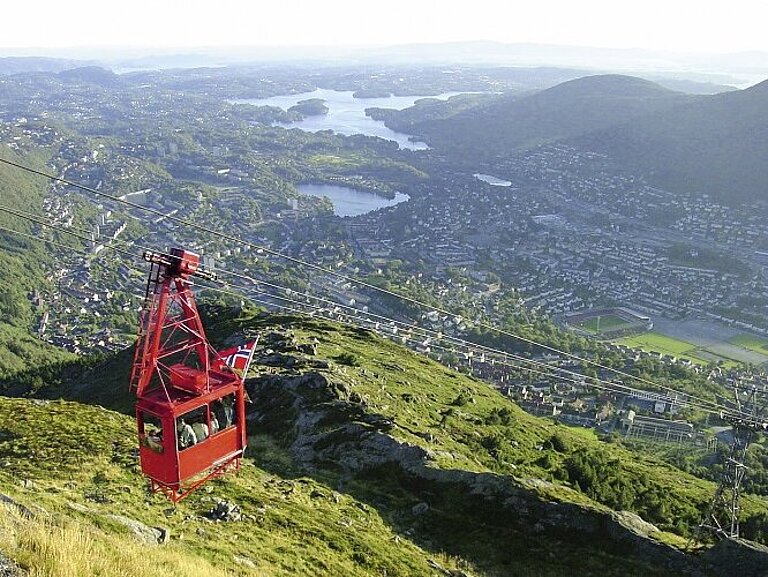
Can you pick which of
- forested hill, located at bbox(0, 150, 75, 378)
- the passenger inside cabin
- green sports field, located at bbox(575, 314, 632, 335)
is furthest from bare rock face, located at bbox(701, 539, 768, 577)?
green sports field, located at bbox(575, 314, 632, 335)

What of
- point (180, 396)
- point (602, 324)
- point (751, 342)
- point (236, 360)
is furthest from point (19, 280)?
point (751, 342)

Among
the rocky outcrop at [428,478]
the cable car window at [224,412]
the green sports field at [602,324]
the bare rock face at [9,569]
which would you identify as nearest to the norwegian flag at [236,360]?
the cable car window at [224,412]

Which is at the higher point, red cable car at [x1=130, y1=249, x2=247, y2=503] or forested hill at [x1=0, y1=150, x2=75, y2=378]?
red cable car at [x1=130, y1=249, x2=247, y2=503]

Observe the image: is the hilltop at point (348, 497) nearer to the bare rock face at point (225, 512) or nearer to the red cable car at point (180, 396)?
the bare rock face at point (225, 512)

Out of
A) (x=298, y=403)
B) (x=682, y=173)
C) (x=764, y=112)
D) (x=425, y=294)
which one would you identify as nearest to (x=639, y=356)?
(x=425, y=294)

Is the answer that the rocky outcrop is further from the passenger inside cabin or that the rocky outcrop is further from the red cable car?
the passenger inside cabin

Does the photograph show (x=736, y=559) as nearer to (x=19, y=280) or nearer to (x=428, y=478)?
(x=428, y=478)
